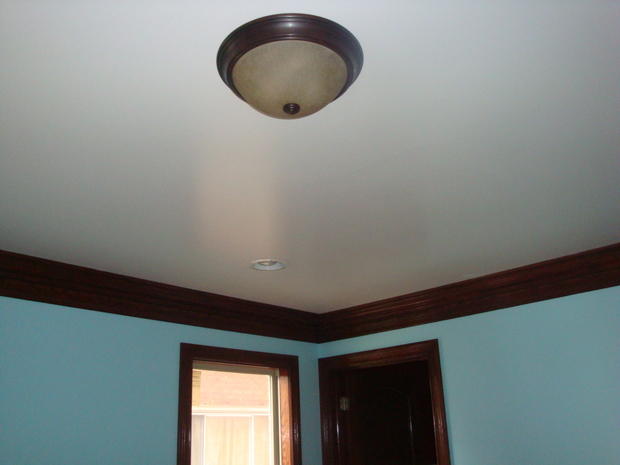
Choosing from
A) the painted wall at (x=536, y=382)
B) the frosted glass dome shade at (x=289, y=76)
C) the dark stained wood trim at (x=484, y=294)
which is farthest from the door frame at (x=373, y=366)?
the frosted glass dome shade at (x=289, y=76)

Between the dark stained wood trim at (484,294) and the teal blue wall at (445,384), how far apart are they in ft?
0.21

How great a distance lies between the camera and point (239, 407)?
5574mm

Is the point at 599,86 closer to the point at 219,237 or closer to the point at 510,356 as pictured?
the point at 219,237

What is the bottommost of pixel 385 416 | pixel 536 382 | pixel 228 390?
pixel 385 416

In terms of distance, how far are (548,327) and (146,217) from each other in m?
2.35

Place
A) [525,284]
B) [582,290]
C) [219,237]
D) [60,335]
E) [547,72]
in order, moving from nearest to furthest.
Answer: [547,72] → [219,237] → [60,335] → [582,290] → [525,284]

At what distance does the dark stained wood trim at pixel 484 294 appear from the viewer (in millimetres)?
3207

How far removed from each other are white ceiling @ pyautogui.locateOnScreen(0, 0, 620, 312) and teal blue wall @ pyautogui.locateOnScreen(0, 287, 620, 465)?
0.39 metres

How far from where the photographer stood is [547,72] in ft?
5.43

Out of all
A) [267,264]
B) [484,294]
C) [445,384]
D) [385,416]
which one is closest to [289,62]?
[267,264]

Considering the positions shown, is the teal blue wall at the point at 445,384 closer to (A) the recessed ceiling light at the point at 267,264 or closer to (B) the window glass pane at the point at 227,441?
(A) the recessed ceiling light at the point at 267,264

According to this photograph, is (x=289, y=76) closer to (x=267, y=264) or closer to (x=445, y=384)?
(x=267, y=264)

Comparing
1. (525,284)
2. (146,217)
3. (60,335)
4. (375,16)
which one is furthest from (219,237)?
(525,284)

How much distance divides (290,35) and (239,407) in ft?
15.6
